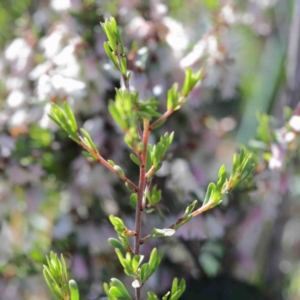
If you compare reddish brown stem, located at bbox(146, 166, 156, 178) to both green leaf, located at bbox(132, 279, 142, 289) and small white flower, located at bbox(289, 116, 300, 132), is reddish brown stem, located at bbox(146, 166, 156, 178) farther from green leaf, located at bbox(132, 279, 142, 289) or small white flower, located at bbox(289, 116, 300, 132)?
small white flower, located at bbox(289, 116, 300, 132)

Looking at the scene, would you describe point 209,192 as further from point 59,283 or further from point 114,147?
point 114,147

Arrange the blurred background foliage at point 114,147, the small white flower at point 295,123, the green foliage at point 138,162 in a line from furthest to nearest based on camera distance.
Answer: the blurred background foliage at point 114,147
the small white flower at point 295,123
the green foliage at point 138,162

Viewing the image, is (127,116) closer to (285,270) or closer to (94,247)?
(94,247)

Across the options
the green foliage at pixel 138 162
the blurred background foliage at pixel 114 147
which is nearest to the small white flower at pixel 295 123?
the blurred background foliage at pixel 114 147

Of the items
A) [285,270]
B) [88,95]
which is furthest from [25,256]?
[285,270]

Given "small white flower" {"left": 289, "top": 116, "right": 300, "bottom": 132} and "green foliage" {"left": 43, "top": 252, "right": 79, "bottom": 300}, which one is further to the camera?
"small white flower" {"left": 289, "top": 116, "right": 300, "bottom": 132}

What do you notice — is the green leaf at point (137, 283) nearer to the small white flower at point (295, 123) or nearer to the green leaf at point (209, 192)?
the green leaf at point (209, 192)

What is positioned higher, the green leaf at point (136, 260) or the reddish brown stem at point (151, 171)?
the reddish brown stem at point (151, 171)

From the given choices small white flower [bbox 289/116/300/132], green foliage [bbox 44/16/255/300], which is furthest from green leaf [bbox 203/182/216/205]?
small white flower [bbox 289/116/300/132]

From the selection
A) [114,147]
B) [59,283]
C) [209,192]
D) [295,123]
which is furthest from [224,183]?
[114,147]
